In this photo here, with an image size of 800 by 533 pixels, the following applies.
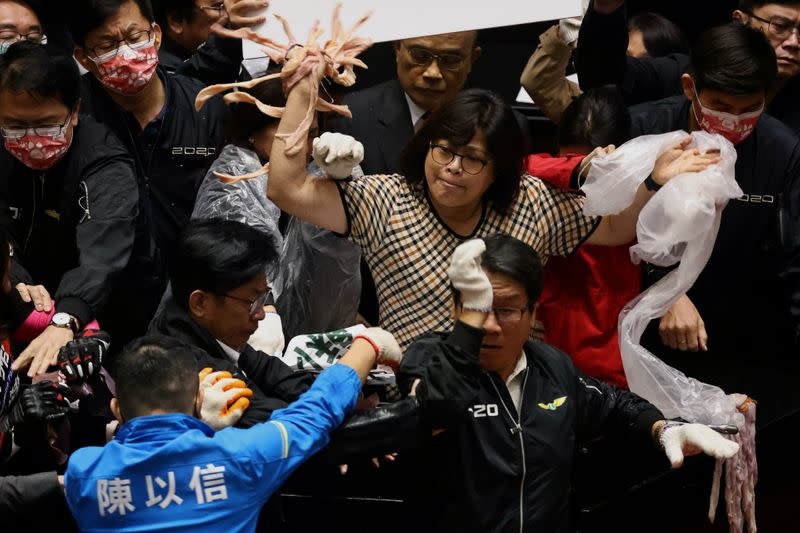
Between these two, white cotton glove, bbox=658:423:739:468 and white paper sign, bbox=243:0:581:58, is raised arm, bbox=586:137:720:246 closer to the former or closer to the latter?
white paper sign, bbox=243:0:581:58

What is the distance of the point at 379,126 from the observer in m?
Result: 4.25

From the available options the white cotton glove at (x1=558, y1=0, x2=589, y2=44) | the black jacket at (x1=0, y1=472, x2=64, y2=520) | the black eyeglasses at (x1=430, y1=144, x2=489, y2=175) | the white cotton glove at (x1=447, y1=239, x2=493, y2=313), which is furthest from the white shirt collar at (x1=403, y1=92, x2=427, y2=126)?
the black jacket at (x1=0, y1=472, x2=64, y2=520)

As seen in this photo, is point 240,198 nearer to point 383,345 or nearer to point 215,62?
point 215,62

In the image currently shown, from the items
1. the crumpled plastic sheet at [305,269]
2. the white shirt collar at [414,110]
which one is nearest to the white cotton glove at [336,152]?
the crumpled plastic sheet at [305,269]

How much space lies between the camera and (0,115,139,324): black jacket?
377 cm

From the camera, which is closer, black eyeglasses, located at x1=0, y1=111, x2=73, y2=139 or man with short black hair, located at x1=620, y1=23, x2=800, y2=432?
black eyeglasses, located at x1=0, y1=111, x2=73, y2=139

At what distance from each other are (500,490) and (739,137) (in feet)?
5.09

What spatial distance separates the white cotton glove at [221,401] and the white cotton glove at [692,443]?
3.34 feet

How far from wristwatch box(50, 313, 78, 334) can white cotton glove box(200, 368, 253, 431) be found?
577 millimetres

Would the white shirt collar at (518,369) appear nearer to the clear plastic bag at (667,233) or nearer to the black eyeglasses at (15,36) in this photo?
the clear plastic bag at (667,233)

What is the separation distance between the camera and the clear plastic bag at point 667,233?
348 centimetres

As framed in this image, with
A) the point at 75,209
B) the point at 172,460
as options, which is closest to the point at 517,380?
the point at 172,460

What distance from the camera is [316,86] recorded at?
345cm

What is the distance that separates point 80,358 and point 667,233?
1579 mm
